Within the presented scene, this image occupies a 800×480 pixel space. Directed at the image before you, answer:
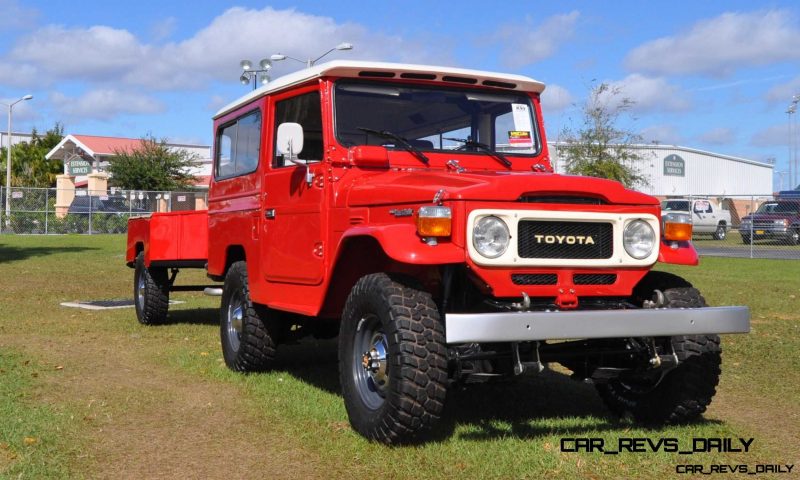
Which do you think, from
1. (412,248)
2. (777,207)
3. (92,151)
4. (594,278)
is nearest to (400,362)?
(412,248)

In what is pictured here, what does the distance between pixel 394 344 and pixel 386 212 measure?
0.97 m

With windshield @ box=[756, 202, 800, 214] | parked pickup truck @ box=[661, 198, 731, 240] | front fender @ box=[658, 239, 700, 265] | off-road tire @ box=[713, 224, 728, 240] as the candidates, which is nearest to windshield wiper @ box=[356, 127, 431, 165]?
front fender @ box=[658, 239, 700, 265]

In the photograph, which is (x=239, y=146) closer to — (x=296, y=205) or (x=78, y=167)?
(x=296, y=205)

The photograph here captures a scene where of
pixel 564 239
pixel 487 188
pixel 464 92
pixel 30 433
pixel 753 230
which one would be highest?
pixel 464 92

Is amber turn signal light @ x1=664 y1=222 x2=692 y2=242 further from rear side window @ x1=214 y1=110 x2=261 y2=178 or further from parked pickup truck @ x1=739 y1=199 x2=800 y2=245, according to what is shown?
parked pickup truck @ x1=739 y1=199 x2=800 y2=245

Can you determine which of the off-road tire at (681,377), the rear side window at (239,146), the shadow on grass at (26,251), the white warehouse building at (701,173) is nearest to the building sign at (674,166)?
the white warehouse building at (701,173)

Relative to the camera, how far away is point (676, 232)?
5.84 meters

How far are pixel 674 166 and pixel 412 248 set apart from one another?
6232 centimetres

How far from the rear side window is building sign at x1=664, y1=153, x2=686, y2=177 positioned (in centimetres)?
5815

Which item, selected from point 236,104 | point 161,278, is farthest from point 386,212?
point 161,278

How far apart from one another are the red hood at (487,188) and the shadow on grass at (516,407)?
1.17 meters

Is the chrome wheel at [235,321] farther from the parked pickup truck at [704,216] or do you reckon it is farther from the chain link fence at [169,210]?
the parked pickup truck at [704,216]

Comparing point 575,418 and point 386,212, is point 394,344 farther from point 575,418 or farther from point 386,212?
point 575,418

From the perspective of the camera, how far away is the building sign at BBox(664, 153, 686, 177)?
209ft
